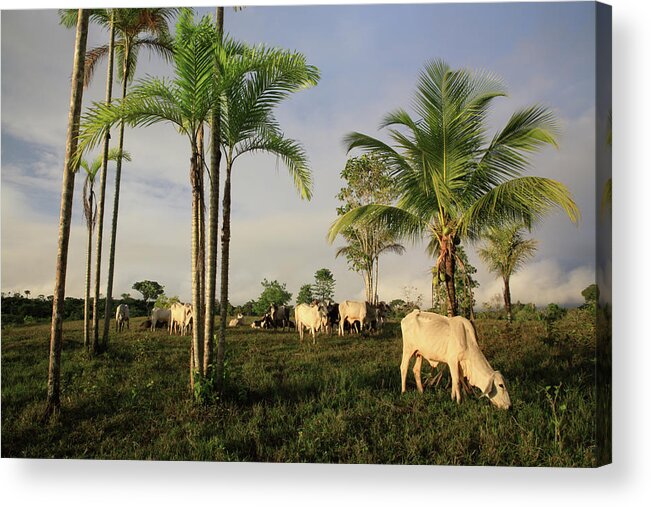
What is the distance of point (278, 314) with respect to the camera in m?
7.50

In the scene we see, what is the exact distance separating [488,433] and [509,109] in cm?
354

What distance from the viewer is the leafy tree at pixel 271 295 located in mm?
6836

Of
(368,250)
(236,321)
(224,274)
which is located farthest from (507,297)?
(236,321)

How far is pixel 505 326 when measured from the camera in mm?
6688

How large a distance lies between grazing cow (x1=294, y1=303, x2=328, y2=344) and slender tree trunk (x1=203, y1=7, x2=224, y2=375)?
1.42 metres

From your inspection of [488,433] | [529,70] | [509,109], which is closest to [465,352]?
[488,433]

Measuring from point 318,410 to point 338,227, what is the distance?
213 centimetres

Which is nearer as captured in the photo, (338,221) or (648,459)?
(648,459)

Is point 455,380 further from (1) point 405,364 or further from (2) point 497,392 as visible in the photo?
(1) point 405,364

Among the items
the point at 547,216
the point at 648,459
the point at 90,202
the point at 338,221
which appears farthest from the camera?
the point at 90,202

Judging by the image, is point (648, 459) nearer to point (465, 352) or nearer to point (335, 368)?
point (465, 352)

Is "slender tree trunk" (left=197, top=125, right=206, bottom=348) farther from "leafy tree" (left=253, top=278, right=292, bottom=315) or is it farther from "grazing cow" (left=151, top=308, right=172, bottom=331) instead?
"grazing cow" (left=151, top=308, right=172, bottom=331)

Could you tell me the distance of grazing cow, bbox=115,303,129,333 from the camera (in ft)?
27.4

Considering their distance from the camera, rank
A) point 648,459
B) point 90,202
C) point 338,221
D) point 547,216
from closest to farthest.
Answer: point 648,459 < point 547,216 < point 338,221 < point 90,202
